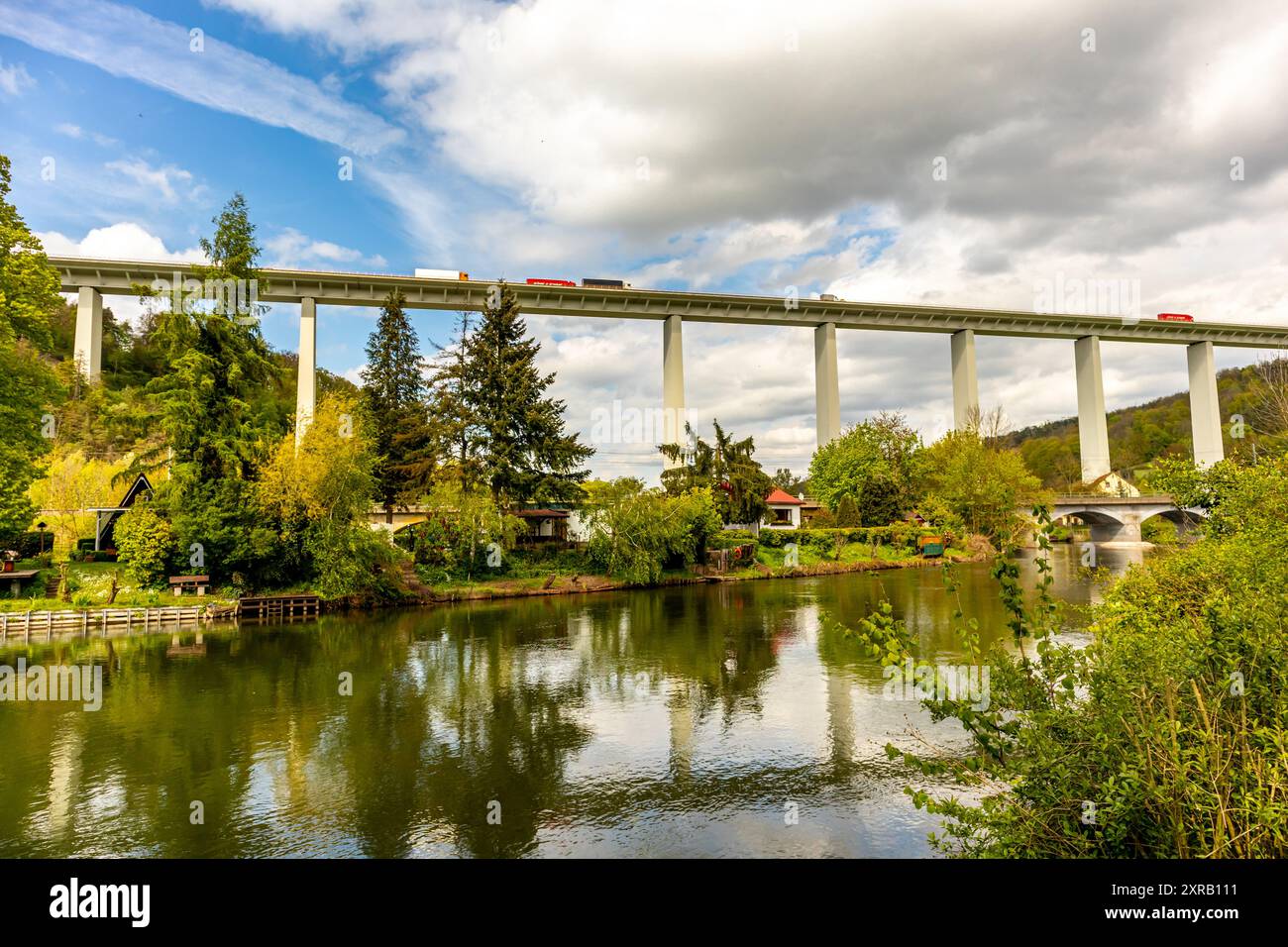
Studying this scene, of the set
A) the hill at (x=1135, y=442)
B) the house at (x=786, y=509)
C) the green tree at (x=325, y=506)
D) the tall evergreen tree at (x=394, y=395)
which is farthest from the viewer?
the hill at (x=1135, y=442)

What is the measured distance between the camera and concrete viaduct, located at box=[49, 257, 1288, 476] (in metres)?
51.9

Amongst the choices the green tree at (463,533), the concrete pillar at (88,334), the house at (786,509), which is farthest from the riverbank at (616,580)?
the concrete pillar at (88,334)

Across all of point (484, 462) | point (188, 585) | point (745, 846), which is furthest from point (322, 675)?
point (484, 462)

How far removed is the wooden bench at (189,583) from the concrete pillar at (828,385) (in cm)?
5462

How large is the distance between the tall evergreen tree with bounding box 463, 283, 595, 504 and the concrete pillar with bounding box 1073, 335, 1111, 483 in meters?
64.9

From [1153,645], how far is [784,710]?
9.38 meters

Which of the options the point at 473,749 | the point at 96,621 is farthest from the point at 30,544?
the point at 473,749

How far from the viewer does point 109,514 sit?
118ft

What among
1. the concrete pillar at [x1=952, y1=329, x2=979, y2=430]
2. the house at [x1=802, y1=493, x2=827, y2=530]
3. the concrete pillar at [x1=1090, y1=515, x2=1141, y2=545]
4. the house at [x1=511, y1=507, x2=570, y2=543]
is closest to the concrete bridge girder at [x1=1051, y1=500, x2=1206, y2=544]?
the concrete pillar at [x1=1090, y1=515, x2=1141, y2=545]

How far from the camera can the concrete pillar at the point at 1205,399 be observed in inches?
3209

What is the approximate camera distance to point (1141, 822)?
4.99 m

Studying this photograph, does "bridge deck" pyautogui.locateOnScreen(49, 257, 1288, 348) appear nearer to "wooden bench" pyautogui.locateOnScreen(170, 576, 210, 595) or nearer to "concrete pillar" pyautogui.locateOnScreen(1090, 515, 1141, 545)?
"wooden bench" pyautogui.locateOnScreen(170, 576, 210, 595)

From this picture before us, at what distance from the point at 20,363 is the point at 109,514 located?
1156 cm

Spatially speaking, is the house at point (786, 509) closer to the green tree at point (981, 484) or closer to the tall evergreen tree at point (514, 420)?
the green tree at point (981, 484)
